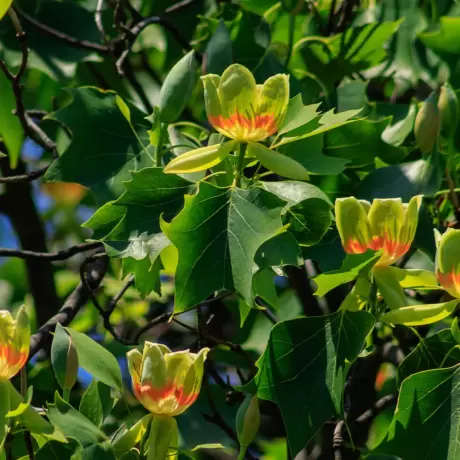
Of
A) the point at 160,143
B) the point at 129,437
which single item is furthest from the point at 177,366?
the point at 160,143

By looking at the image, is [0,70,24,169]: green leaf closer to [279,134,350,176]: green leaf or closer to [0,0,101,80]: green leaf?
[0,0,101,80]: green leaf

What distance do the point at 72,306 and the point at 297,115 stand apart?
68cm

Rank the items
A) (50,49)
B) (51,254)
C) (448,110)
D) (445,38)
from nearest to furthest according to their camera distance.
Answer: (448,110) → (51,254) → (445,38) → (50,49)

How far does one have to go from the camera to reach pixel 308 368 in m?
1.63

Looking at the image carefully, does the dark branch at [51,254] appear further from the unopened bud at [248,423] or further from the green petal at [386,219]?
the green petal at [386,219]

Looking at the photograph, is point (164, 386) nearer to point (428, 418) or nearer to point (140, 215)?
point (140, 215)

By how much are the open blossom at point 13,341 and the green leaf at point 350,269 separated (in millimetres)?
427

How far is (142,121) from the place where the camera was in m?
2.10

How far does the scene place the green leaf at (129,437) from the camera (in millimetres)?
1509

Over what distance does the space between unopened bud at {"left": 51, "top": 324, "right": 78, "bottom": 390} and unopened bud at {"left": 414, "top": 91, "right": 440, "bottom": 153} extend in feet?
2.49

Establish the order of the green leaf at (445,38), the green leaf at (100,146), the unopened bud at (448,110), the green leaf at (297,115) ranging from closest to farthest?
the green leaf at (297,115)
the unopened bud at (448,110)
the green leaf at (100,146)
the green leaf at (445,38)

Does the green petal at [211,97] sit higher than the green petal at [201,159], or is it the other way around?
the green petal at [211,97]

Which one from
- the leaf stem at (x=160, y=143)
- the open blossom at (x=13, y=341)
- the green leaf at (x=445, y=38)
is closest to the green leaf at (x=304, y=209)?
the leaf stem at (x=160, y=143)

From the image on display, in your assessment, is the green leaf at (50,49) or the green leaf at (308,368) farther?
the green leaf at (50,49)
